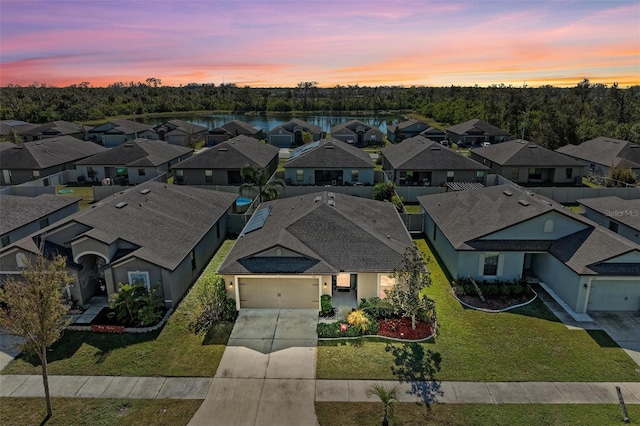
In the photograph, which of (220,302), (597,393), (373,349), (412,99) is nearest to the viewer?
(597,393)

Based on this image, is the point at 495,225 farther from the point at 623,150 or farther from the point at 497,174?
the point at 623,150

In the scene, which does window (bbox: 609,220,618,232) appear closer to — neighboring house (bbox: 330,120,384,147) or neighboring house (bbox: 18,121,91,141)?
neighboring house (bbox: 330,120,384,147)

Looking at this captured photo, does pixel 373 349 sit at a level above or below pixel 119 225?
below

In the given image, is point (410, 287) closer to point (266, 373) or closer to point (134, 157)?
point (266, 373)

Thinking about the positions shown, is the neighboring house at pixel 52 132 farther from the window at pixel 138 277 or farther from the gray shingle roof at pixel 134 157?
the window at pixel 138 277

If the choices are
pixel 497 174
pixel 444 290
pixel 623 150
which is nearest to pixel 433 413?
pixel 444 290

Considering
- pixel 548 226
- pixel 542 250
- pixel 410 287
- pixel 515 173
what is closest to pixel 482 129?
pixel 515 173

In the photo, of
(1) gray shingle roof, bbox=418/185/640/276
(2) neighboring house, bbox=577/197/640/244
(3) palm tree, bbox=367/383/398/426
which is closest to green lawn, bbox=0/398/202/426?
(3) palm tree, bbox=367/383/398/426
